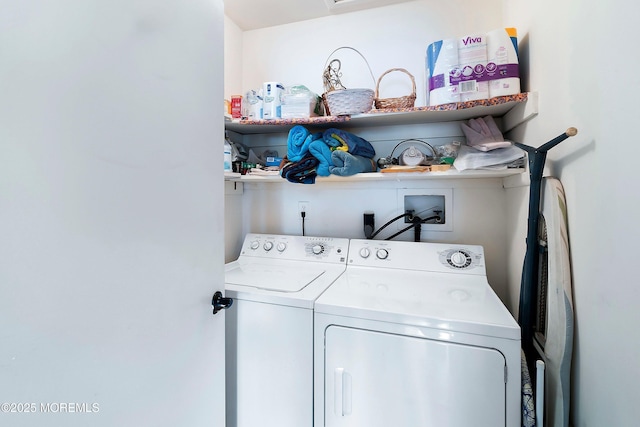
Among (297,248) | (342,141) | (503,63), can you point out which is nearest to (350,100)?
(342,141)

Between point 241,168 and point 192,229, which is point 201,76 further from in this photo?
point 241,168

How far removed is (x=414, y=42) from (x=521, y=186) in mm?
1112

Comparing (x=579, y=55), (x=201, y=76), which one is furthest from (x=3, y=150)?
(x=579, y=55)

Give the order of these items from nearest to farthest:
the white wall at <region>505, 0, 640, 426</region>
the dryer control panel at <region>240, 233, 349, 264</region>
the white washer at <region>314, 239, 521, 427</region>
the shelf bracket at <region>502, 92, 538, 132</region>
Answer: the white wall at <region>505, 0, 640, 426</region> < the white washer at <region>314, 239, 521, 427</region> < the shelf bracket at <region>502, 92, 538, 132</region> < the dryer control panel at <region>240, 233, 349, 264</region>

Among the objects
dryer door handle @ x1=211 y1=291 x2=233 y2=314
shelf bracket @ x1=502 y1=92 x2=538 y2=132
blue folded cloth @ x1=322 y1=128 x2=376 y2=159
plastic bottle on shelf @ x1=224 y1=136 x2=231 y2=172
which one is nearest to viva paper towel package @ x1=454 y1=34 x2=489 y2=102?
shelf bracket @ x1=502 y1=92 x2=538 y2=132

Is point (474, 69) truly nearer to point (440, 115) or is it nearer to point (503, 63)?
point (503, 63)

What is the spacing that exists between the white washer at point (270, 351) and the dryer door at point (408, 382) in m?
0.12

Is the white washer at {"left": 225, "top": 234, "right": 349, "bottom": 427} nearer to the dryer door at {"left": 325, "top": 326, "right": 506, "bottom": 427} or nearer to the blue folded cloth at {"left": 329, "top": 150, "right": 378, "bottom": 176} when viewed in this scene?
the dryer door at {"left": 325, "top": 326, "right": 506, "bottom": 427}

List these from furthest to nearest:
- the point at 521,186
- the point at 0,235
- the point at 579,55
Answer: the point at 521,186
the point at 579,55
the point at 0,235

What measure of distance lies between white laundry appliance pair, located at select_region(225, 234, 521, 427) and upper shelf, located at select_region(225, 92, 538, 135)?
722 mm

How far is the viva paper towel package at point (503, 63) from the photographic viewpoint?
1.29 meters

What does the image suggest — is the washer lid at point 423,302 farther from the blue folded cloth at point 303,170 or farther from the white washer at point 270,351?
the blue folded cloth at point 303,170

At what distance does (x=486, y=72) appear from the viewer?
132cm

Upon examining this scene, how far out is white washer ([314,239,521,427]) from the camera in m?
0.94
